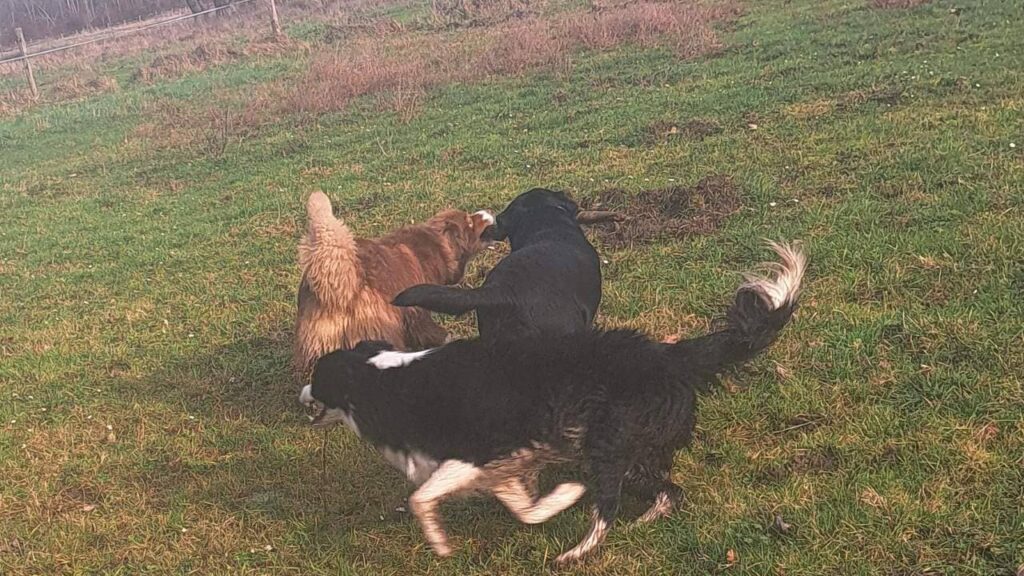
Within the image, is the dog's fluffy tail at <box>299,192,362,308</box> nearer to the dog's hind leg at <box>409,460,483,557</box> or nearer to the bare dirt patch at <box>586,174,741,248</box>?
the dog's hind leg at <box>409,460,483,557</box>

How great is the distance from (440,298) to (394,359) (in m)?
0.36

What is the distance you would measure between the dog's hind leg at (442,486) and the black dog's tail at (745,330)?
3.10ft

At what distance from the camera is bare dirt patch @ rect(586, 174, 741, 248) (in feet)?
21.9

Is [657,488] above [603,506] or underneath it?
underneath

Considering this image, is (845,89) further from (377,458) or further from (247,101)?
(247,101)

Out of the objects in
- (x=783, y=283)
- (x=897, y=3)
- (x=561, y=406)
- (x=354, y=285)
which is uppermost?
(x=897, y=3)

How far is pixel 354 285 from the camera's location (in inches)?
186

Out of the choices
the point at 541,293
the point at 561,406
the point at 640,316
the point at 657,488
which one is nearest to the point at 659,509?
the point at 657,488

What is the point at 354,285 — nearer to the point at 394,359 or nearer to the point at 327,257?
the point at 327,257

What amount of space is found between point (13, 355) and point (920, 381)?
6.38 meters

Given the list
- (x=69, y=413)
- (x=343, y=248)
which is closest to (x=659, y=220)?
(x=343, y=248)

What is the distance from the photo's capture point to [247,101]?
53.3 ft

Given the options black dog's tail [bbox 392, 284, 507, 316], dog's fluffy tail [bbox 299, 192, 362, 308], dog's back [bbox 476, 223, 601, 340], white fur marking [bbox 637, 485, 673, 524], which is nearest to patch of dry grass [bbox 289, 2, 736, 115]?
dog's fluffy tail [bbox 299, 192, 362, 308]

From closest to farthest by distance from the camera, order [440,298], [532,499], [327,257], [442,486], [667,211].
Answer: [442,486] < [532,499] < [440,298] < [327,257] < [667,211]
